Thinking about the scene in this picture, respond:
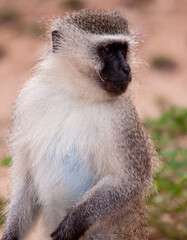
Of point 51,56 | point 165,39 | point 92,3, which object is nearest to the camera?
point 51,56

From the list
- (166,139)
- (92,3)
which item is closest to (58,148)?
(166,139)

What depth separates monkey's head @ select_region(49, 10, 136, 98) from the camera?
4254 mm

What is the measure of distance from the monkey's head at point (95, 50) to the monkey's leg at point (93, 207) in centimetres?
56

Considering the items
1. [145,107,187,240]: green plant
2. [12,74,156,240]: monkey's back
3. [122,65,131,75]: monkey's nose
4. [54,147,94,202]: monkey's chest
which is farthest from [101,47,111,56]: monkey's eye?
[145,107,187,240]: green plant

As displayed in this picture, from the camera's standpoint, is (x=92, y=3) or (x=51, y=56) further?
(x=92, y=3)

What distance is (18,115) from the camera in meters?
4.51

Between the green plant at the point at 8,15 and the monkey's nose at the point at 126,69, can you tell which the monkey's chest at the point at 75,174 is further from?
the green plant at the point at 8,15

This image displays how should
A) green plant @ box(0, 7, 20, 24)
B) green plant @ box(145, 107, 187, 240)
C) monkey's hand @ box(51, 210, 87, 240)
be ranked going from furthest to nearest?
green plant @ box(0, 7, 20, 24) → green plant @ box(145, 107, 187, 240) → monkey's hand @ box(51, 210, 87, 240)

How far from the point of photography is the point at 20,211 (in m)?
4.69

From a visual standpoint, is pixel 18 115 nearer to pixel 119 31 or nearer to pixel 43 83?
pixel 43 83

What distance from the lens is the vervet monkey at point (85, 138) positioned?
4227 millimetres

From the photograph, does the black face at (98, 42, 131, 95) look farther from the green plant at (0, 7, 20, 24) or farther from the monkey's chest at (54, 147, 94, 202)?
the green plant at (0, 7, 20, 24)

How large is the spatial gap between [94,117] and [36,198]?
76 centimetres

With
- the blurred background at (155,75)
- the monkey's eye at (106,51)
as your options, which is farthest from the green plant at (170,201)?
the monkey's eye at (106,51)
